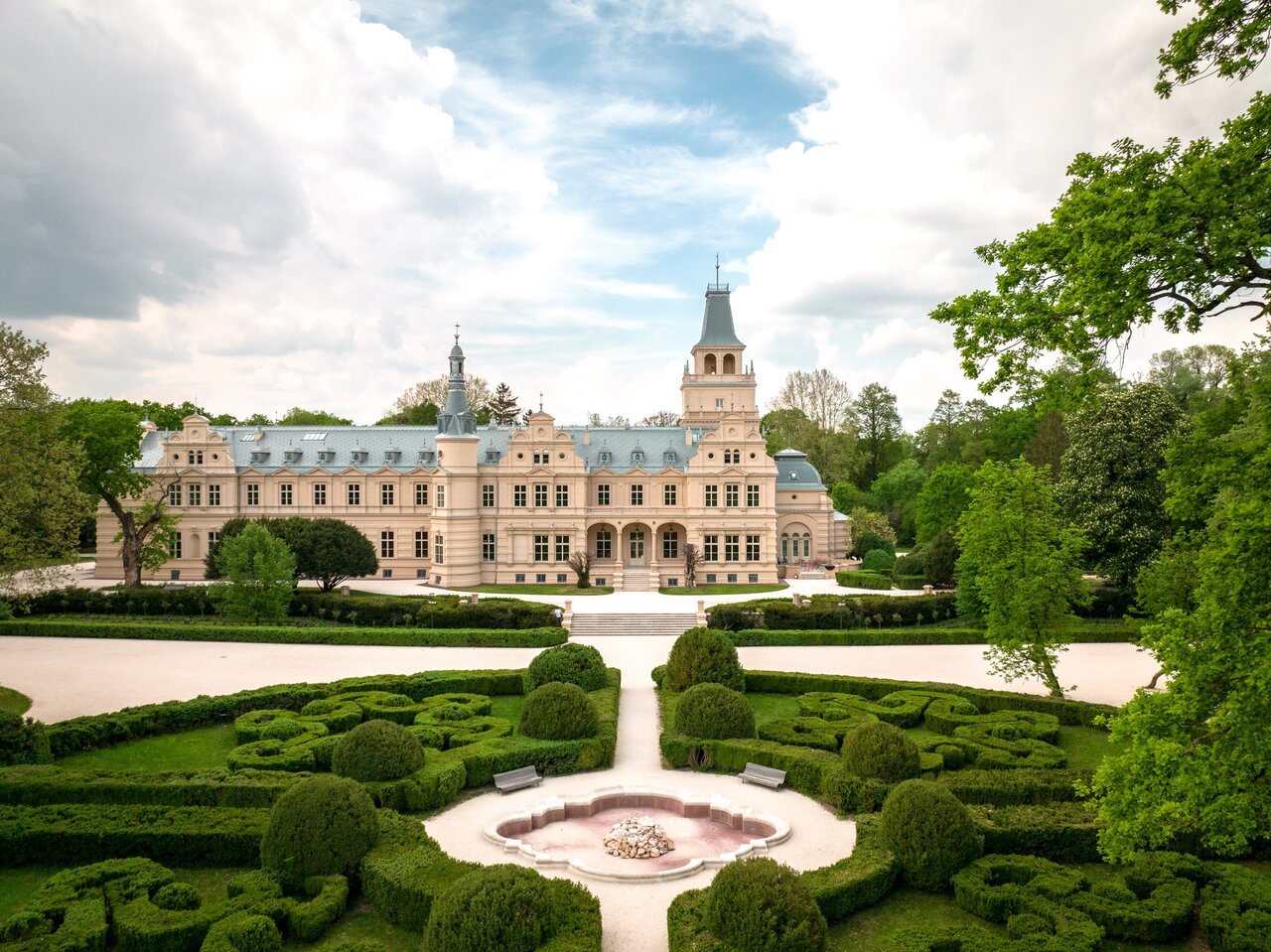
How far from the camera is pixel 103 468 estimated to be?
47156 millimetres

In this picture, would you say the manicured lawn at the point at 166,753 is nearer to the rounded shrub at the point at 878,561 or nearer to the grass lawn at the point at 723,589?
the grass lawn at the point at 723,589

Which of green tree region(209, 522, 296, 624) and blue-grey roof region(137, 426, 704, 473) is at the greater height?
blue-grey roof region(137, 426, 704, 473)

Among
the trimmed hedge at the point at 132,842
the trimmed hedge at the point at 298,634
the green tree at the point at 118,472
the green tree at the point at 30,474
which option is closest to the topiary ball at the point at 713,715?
the trimmed hedge at the point at 132,842

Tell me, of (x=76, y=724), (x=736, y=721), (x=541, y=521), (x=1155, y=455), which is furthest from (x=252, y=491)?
(x=1155, y=455)

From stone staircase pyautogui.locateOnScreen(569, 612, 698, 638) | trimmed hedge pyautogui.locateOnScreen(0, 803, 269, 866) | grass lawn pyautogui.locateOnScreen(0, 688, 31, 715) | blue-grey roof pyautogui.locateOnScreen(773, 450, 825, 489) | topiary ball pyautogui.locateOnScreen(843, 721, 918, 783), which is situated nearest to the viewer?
trimmed hedge pyautogui.locateOnScreen(0, 803, 269, 866)

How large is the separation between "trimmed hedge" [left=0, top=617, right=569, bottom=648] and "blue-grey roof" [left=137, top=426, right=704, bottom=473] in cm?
2108

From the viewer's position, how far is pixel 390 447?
58344 mm

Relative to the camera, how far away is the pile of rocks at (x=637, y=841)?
16234 mm

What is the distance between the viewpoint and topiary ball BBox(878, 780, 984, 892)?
14656 mm

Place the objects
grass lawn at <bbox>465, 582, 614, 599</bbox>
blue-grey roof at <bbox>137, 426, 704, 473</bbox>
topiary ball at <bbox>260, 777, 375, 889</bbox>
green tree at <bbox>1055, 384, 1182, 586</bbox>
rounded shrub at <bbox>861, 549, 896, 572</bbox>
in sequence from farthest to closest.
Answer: blue-grey roof at <bbox>137, 426, 704, 473</bbox>, rounded shrub at <bbox>861, 549, 896, 572</bbox>, grass lawn at <bbox>465, 582, 614, 599</bbox>, green tree at <bbox>1055, 384, 1182, 586</bbox>, topiary ball at <bbox>260, 777, 375, 889</bbox>

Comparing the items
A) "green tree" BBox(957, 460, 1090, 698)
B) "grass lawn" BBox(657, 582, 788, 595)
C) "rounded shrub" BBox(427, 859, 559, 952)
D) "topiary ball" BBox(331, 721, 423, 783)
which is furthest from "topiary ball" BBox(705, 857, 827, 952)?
"grass lawn" BBox(657, 582, 788, 595)

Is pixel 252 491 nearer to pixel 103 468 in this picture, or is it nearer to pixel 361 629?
pixel 103 468

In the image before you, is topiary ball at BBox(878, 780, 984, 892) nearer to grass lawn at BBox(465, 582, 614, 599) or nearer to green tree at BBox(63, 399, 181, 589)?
grass lawn at BBox(465, 582, 614, 599)

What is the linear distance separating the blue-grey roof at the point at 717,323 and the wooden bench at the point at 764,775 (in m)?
44.3
